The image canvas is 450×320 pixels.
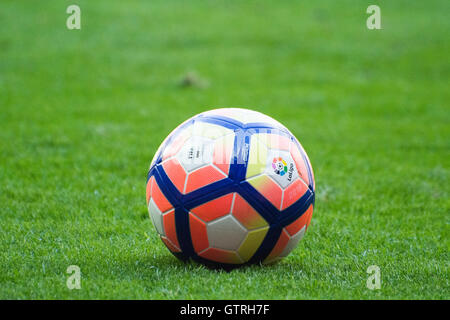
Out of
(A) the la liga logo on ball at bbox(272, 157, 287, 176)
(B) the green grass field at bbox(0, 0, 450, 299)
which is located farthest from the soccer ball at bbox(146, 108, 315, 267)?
(B) the green grass field at bbox(0, 0, 450, 299)

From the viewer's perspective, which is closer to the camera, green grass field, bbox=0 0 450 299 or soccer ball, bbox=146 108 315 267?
soccer ball, bbox=146 108 315 267

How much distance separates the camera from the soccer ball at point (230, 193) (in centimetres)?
437

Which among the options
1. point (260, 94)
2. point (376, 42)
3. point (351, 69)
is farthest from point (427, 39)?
point (260, 94)

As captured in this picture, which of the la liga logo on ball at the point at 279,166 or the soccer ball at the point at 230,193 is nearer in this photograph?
the soccer ball at the point at 230,193

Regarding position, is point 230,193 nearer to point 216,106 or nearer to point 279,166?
point 279,166

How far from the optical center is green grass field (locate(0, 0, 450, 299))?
15.0ft

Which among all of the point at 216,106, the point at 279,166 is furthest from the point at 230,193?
the point at 216,106

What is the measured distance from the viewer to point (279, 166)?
14.8ft

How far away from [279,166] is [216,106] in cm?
751

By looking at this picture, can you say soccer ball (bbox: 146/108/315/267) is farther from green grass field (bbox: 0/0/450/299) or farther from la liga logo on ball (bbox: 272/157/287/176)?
green grass field (bbox: 0/0/450/299)

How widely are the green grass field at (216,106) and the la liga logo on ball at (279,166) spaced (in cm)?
79

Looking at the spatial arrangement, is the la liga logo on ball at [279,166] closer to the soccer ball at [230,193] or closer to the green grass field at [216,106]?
the soccer ball at [230,193]

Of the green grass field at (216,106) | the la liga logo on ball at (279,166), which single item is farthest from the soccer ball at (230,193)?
the green grass field at (216,106)
